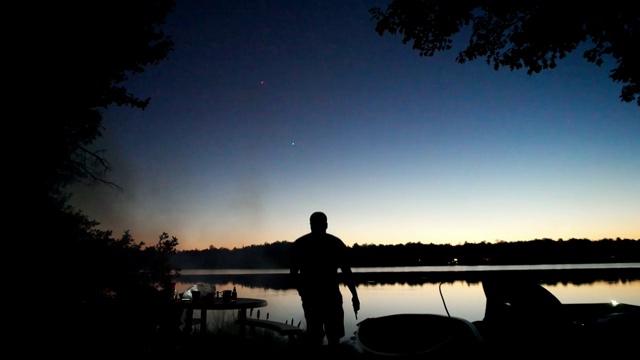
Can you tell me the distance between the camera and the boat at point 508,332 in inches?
154

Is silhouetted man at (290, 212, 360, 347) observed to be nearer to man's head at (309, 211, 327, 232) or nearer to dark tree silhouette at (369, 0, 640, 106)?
man's head at (309, 211, 327, 232)

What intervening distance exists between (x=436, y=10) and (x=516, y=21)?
166cm

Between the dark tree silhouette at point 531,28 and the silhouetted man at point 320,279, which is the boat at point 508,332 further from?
the dark tree silhouette at point 531,28

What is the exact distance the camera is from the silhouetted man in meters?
4.95

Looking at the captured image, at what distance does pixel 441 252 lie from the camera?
129375 mm

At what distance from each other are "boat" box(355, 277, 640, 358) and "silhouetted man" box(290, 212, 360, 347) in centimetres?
51

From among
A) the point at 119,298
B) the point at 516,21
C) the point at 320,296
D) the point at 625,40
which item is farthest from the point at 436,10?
the point at 119,298

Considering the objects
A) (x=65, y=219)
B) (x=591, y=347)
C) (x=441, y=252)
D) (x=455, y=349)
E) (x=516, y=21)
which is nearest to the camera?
(x=455, y=349)

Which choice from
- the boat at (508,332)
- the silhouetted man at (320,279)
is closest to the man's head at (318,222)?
the silhouetted man at (320,279)

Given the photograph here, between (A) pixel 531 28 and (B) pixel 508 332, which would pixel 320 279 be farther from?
(A) pixel 531 28

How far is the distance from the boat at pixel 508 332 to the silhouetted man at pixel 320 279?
509mm

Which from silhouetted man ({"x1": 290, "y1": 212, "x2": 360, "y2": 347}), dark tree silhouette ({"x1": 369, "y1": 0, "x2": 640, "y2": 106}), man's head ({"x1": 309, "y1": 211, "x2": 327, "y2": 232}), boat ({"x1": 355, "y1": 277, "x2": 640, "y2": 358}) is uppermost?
dark tree silhouette ({"x1": 369, "y1": 0, "x2": 640, "y2": 106})

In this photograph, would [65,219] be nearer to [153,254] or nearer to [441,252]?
[153,254]

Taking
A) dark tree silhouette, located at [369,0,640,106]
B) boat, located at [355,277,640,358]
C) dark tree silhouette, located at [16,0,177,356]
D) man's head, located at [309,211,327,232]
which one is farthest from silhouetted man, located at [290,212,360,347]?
dark tree silhouette, located at [369,0,640,106]
